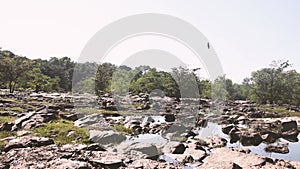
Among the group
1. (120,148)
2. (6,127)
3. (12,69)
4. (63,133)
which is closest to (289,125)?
(120,148)

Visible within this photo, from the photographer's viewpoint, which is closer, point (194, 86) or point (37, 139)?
point (37, 139)

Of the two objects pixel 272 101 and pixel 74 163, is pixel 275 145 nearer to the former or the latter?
pixel 74 163

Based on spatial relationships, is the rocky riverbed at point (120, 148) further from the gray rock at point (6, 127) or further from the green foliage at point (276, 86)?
the green foliage at point (276, 86)

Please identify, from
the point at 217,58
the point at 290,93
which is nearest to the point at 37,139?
the point at 217,58

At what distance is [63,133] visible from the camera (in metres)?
20.9

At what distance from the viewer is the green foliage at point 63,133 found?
756 inches

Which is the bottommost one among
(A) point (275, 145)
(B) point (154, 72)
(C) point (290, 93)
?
(A) point (275, 145)

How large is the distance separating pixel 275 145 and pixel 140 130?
38.8ft

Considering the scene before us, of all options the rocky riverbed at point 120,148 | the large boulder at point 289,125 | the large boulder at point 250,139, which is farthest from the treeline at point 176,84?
the large boulder at point 250,139

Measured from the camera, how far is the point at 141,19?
4016 centimetres

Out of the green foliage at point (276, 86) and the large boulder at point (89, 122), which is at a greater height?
the green foliage at point (276, 86)

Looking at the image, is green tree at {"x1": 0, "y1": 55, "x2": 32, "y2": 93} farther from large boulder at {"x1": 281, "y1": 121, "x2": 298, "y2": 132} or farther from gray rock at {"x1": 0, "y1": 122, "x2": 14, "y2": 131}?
large boulder at {"x1": 281, "y1": 121, "x2": 298, "y2": 132}

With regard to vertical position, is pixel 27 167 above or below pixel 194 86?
below

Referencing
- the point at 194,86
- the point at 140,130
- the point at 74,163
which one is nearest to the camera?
the point at 74,163
